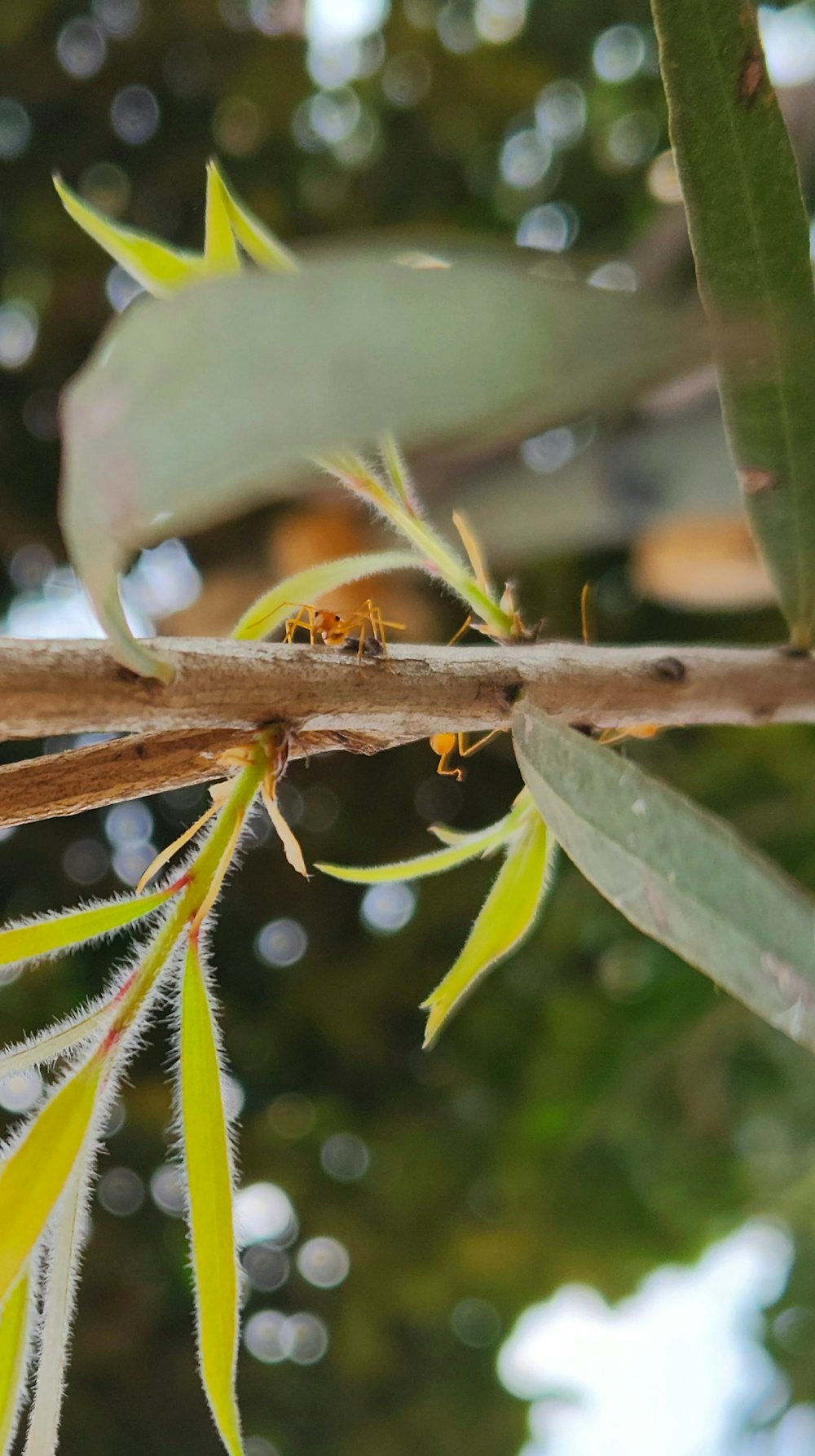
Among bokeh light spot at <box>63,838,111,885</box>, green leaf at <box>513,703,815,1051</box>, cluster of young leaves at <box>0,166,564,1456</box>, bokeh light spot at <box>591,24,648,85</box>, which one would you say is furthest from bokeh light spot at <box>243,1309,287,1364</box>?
bokeh light spot at <box>591,24,648,85</box>

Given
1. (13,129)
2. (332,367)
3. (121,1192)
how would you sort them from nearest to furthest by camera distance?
(332,367) → (121,1192) → (13,129)

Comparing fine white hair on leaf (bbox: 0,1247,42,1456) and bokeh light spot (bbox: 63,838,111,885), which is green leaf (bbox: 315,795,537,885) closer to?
fine white hair on leaf (bbox: 0,1247,42,1456)

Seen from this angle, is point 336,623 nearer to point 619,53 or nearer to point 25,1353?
point 25,1353

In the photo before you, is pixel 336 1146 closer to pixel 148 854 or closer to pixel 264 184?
pixel 148 854

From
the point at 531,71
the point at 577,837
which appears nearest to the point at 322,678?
the point at 577,837

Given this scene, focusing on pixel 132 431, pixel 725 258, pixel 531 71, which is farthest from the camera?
pixel 531 71

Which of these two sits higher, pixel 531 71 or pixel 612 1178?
pixel 531 71

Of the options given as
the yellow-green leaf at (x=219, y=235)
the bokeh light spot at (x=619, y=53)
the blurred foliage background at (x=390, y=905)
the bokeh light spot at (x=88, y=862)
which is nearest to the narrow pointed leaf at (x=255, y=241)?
the yellow-green leaf at (x=219, y=235)

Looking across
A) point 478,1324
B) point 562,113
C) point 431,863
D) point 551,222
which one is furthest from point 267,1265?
point 562,113
